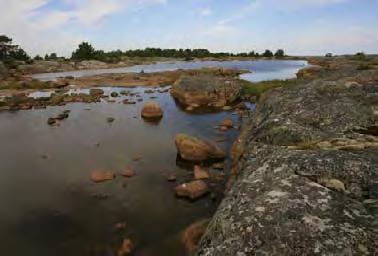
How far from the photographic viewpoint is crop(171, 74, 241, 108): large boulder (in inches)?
1690

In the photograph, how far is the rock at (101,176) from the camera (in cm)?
1942

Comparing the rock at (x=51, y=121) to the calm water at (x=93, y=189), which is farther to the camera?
the rock at (x=51, y=121)

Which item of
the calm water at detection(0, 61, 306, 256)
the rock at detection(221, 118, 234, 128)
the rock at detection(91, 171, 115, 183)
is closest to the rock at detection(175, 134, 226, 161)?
the calm water at detection(0, 61, 306, 256)

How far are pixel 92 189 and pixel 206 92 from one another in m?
27.7

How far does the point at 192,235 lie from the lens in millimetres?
13344

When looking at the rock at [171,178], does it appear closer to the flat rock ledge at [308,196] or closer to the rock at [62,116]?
the flat rock ledge at [308,196]

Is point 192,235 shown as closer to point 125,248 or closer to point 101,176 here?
point 125,248

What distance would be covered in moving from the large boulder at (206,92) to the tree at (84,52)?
4249 inches

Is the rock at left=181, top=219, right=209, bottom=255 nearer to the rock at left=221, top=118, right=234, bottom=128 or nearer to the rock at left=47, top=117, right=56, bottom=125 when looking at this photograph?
the rock at left=221, top=118, right=234, bottom=128

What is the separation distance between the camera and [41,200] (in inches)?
680

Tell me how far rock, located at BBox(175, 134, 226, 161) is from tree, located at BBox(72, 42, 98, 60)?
5164 inches

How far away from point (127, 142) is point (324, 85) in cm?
1663

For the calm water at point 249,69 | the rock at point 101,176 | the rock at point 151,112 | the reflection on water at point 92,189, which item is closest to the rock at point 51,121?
the reflection on water at point 92,189

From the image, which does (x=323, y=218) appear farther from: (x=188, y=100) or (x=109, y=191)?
(x=188, y=100)
